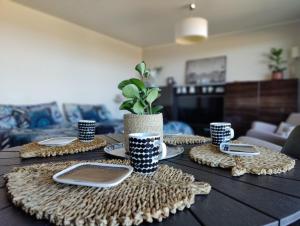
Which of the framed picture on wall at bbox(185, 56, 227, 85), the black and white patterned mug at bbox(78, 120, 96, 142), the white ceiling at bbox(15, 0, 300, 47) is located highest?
the white ceiling at bbox(15, 0, 300, 47)

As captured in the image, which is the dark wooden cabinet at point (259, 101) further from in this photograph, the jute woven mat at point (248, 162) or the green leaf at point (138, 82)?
the green leaf at point (138, 82)

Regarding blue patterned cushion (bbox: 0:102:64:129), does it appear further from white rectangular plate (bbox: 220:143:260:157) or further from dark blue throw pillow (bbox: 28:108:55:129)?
white rectangular plate (bbox: 220:143:260:157)

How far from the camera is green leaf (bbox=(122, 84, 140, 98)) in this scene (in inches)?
35.6

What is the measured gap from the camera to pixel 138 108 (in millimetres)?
930

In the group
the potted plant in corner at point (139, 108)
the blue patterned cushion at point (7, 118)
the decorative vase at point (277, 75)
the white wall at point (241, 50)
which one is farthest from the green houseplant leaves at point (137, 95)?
the white wall at point (241, 50)

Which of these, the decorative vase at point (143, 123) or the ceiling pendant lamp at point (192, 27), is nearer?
the decorative vase at point (143, 123)

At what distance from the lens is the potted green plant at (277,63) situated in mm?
3916

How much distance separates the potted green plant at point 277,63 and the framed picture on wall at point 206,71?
0.89 meters

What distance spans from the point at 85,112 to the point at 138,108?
10.9 ft

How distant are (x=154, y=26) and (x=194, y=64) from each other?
4.65ft

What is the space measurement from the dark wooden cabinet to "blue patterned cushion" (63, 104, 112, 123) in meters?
2.41

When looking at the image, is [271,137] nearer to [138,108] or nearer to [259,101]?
[259,101]

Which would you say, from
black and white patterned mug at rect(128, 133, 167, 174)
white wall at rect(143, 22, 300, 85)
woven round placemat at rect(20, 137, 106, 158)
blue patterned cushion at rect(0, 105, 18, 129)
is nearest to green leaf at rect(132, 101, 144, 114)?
black and white patterned mug at rect(128, 133, 167, 174)

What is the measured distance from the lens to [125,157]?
3.05 feet
